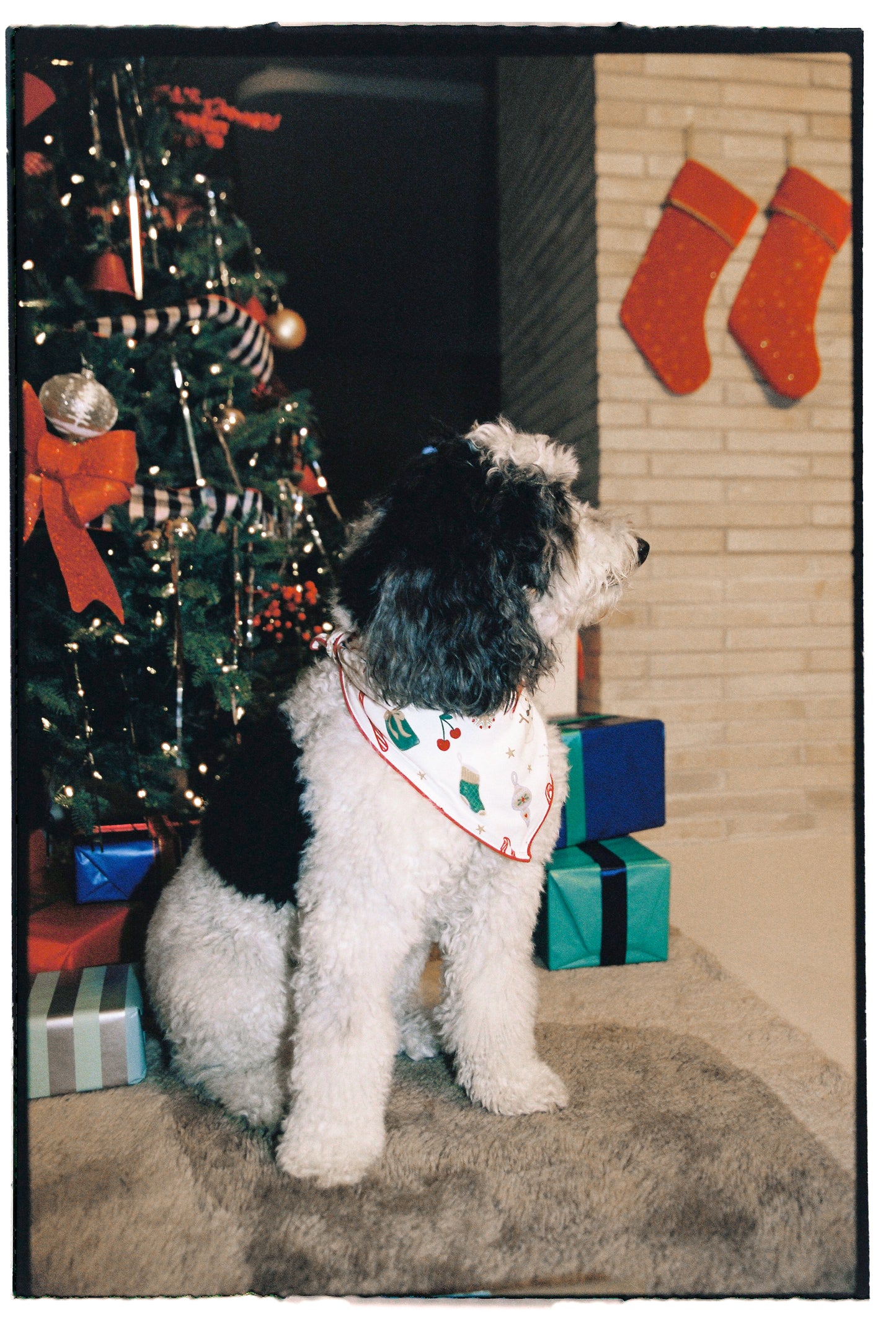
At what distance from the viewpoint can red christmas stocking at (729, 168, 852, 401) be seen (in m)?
2.89

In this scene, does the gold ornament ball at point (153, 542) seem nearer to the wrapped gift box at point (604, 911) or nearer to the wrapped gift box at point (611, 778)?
the wrapped gift box at point (611, 778)

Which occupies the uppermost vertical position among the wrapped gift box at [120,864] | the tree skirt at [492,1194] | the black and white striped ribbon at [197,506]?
the black and white striped ribbon at [197,506]

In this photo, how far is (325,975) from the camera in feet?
4.14

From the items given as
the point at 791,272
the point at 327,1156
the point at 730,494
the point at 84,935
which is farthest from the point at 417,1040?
the point at 791,272

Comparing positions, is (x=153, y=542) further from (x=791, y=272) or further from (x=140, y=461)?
(x=791, y=272)

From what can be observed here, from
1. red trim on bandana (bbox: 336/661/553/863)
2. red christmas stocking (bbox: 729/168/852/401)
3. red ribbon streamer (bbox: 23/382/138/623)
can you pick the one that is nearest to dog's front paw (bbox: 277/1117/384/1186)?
red trim on bandana (bbox: 336/661/553/863)

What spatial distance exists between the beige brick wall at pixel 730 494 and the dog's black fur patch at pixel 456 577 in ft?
5.77

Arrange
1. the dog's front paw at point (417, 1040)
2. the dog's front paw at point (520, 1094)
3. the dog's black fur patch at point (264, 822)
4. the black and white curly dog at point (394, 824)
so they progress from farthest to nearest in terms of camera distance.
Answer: the dog's front paw at point (417, 1040)
the dog's front paw at point (520, 1094)
the dog's black fur patch at point (264, 822)
the black and white curly dog at point (394, 824)

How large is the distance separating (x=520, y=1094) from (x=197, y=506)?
1646 mm

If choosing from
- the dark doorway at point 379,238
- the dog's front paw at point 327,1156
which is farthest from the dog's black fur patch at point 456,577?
the dark doorway at point 379,238

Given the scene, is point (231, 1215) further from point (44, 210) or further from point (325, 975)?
point (44, 210)

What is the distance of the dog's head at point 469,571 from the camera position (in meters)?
1.21

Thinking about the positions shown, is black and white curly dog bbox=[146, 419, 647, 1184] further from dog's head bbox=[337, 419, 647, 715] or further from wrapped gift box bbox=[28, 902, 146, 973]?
wrapped gift box bbox=[28, 902, 146, 973]

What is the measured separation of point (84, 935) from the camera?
5.92 feet
